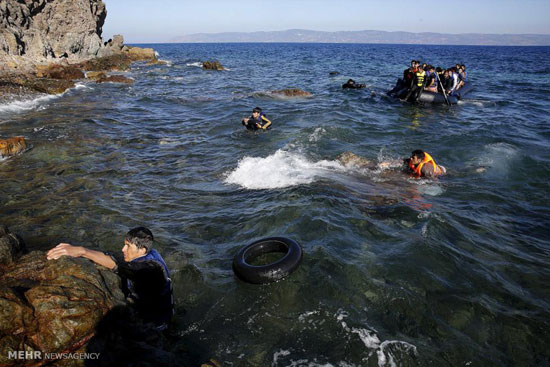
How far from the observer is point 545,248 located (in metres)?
6.88

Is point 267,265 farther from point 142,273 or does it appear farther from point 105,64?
point 105,64

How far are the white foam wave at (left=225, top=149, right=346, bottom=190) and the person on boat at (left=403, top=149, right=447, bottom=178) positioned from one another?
213 cm

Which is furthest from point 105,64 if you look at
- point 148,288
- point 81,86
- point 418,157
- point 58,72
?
point 148,288

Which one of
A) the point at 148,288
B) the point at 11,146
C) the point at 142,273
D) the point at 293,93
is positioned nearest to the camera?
the point at 142,273

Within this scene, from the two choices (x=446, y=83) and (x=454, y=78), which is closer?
(x=454, y=78)

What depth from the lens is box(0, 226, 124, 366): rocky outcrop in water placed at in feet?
10.9

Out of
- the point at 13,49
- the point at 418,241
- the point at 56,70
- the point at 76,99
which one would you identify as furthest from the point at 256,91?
the point at 418,241

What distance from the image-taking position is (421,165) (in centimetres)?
966

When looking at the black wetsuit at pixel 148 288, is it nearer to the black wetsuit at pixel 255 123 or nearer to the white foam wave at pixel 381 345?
the white foam wave at pixel 381 345

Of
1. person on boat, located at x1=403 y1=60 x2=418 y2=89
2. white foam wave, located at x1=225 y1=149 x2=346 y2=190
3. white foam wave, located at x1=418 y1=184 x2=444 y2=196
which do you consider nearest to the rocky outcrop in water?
white foam wave, located at x1=225 y1=149 x2=346 y2=190

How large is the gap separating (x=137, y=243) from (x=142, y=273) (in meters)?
0.40

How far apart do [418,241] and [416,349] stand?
113 inches

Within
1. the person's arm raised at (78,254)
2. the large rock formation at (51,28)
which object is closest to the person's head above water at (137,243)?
the person's arm raised at (78,254)

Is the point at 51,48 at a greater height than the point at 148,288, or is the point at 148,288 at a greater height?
the point at 51,48
